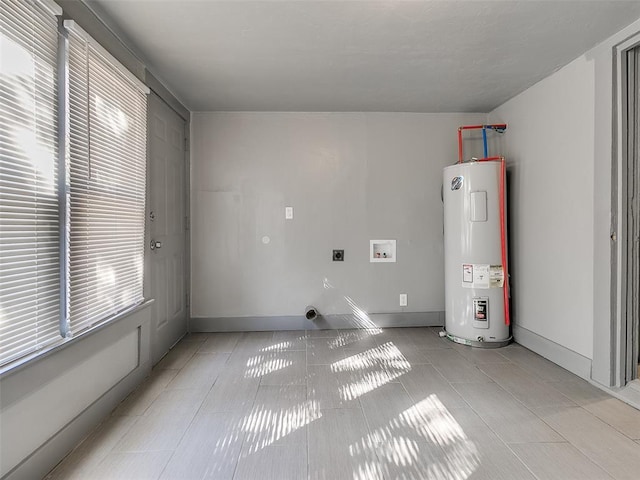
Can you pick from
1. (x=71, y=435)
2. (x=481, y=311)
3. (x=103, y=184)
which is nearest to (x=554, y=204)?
(x=481, y=311)

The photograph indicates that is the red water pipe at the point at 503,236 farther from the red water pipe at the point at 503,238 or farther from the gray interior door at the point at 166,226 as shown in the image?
the gray interior door at the point at 166,226

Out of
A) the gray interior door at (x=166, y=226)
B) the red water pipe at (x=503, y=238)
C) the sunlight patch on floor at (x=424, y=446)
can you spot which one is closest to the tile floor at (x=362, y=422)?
the sunlight patch on floor at (x=424, y=446)

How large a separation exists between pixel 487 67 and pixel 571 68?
1.83ft

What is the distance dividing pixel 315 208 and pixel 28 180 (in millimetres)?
2326

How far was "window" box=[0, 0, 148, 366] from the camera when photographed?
4.13ft

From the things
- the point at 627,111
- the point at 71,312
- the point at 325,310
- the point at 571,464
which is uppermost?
the point at 627,111

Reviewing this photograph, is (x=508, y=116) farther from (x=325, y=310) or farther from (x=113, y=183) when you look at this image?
(x=113, y=183)

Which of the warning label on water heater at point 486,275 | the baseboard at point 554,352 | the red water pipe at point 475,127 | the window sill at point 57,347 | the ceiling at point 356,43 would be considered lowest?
the baseboard at point 554,352

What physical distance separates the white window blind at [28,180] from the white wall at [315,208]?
6.06 feet

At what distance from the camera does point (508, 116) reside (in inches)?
121

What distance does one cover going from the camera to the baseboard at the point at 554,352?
7.45ft

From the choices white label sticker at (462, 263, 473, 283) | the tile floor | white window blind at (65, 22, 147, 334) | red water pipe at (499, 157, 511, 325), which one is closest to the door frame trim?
the tile floor

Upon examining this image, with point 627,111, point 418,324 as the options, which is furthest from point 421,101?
point 418,324

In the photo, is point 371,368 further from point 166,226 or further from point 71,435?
point 166,226
